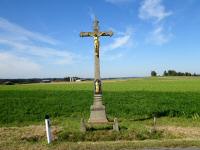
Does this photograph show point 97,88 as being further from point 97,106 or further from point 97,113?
point 97,113

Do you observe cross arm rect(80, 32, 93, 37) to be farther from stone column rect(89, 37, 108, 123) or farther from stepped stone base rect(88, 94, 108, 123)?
stepped stone base rect(88, 94, 108, 123)

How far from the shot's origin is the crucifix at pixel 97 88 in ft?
54.5

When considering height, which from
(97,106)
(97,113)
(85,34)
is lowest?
(97,113)

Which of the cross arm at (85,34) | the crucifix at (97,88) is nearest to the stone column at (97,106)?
the crucifix at (97,88)

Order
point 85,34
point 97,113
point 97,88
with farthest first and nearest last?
point 85,34 < point 97,88 < point 97,113

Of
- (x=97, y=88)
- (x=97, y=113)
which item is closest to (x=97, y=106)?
(x=97, y=113)

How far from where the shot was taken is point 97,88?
16922 millimetres

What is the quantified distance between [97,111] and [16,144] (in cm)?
538

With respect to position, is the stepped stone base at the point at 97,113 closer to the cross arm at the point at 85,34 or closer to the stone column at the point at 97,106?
the stone column at the point at 97,106

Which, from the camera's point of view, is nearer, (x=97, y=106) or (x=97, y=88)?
(x=97, y=106)

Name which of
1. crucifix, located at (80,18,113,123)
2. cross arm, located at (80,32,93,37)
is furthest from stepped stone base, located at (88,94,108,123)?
cross arm, located at (80,32,93,37)

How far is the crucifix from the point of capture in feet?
54.5

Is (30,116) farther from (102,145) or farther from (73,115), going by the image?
(102,145)

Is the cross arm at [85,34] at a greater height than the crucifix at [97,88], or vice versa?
the cross arm at [85,34]
